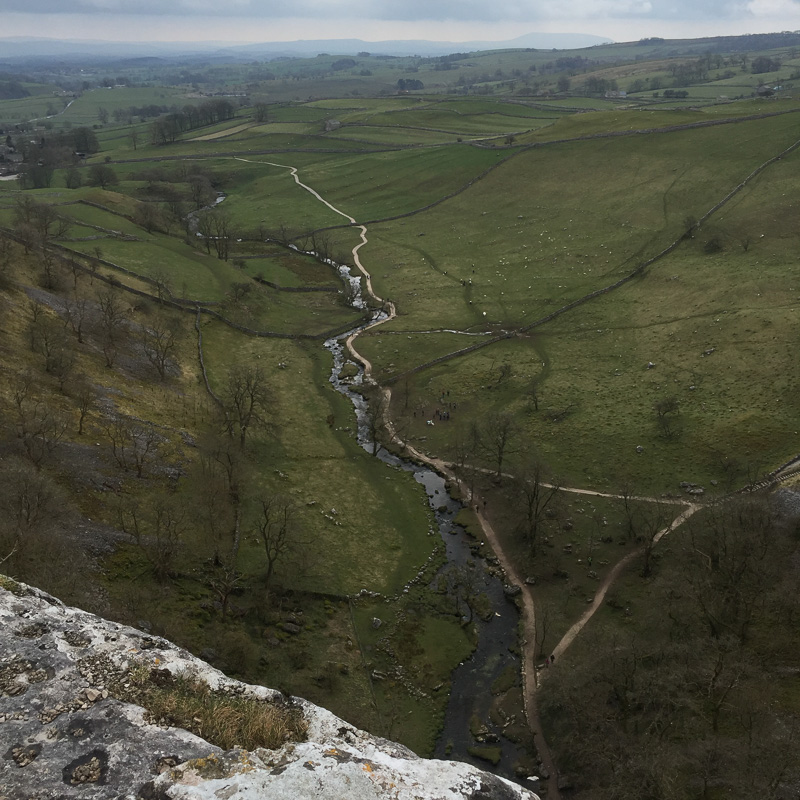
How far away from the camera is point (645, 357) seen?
78000 millimetres

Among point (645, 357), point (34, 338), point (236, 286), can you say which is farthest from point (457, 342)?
point (34, 338)

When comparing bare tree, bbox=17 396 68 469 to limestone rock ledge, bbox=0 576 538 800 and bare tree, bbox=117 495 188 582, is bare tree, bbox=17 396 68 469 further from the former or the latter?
limestone rock ledge, bbox=0 576 538 800

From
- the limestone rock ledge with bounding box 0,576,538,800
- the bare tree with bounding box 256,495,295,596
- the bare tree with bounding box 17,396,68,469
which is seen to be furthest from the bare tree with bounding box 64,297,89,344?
the limestone rock ledge with bounding box 0,576,538,800

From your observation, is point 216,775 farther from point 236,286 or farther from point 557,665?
point 236,286

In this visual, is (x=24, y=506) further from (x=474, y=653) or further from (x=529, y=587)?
(x=529, y=587)

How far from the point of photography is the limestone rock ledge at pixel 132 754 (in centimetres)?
1078

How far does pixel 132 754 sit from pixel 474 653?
3463 cm

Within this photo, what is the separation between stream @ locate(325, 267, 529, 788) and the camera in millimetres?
35562

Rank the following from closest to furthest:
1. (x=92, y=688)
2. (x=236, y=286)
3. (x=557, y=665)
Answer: (x=92, y=688), (x=557, y=665), (x=236, y=286)

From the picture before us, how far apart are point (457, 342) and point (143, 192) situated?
117648 mm

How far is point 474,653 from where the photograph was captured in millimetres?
42438

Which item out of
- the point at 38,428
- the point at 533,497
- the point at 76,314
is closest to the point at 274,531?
the point at 38,428

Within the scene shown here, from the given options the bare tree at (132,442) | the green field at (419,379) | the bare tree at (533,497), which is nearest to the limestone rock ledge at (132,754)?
the green field at (419,379)

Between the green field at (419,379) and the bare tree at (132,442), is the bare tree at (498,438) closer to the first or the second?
the green field at (419,379)
